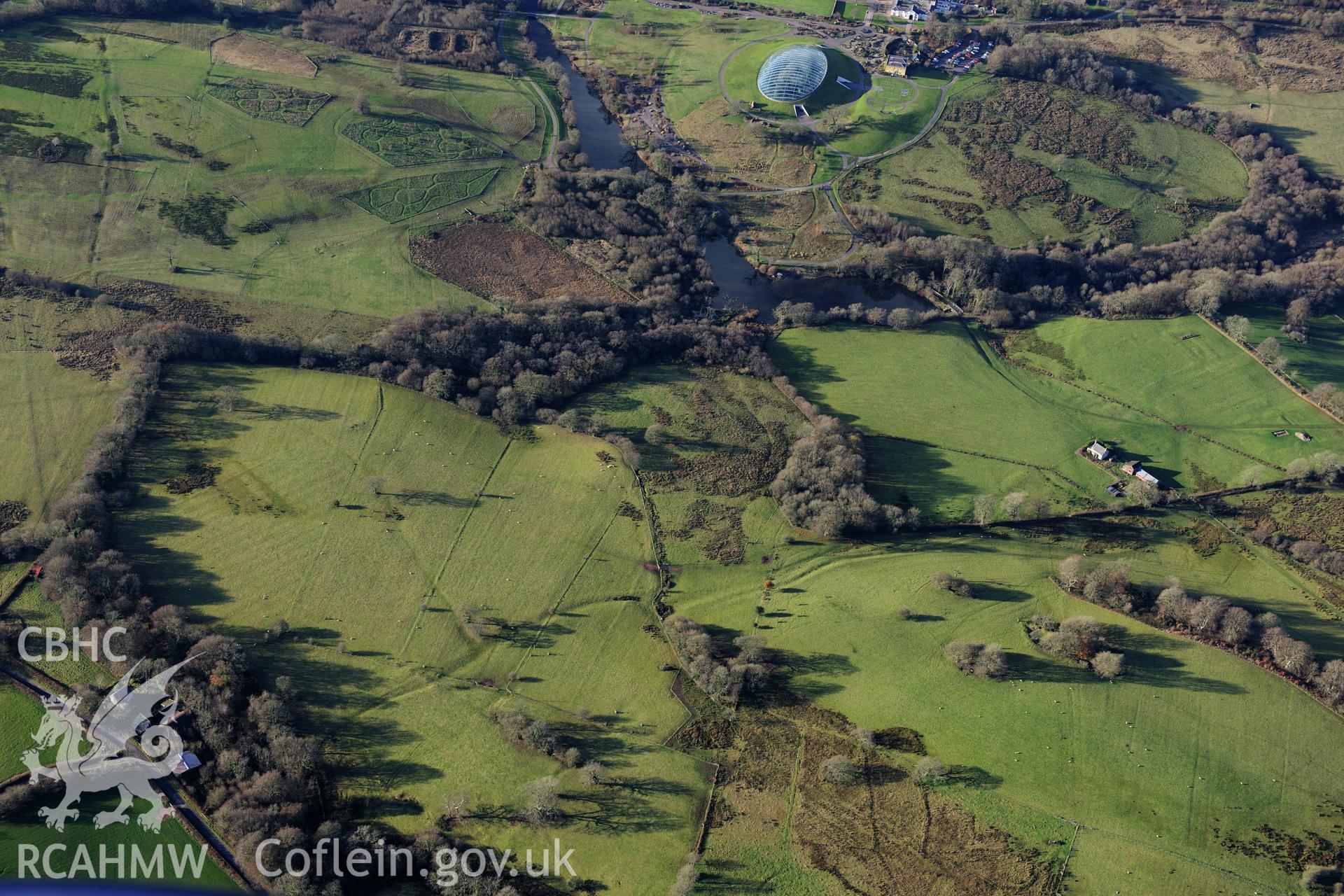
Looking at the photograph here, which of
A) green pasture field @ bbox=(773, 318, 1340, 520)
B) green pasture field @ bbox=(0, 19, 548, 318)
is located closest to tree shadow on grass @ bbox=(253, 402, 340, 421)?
green pasture field @ bbox=(0, 19, 548, 318)

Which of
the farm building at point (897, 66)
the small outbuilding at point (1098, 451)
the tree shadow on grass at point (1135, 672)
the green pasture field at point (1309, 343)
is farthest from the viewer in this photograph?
the farm building at point (897, 66)

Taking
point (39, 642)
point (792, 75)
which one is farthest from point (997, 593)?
point (792, 75)

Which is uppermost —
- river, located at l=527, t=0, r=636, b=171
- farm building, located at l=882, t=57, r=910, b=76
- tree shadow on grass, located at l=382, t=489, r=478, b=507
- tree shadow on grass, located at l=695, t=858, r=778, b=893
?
farm building, located at l=882, t=57, r=910, b=76

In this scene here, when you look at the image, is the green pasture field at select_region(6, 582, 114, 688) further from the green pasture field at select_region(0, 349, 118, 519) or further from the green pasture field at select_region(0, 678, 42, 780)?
the green pasture field at select_region(0, 349, 118, 519)

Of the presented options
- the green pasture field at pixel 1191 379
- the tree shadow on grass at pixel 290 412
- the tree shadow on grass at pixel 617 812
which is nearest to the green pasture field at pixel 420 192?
the tree shadow on grass at pixel 290 412

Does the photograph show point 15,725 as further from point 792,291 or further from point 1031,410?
point 1031,410

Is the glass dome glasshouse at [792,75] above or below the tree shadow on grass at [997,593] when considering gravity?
above

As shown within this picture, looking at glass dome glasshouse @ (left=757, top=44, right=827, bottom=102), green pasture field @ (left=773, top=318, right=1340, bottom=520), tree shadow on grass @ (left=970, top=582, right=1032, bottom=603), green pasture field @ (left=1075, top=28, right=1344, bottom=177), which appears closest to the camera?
tree shadow on grass @ (left=970, top=582, right=1032, bottom=603)

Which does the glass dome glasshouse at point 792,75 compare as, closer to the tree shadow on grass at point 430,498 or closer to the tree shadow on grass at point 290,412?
the tree shadow on grass at point 290,412
